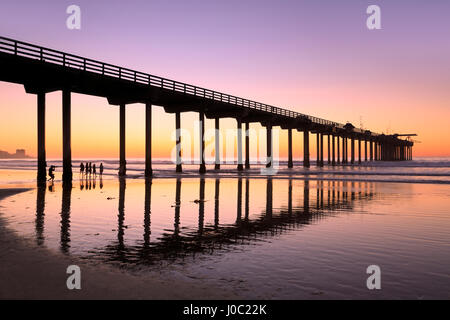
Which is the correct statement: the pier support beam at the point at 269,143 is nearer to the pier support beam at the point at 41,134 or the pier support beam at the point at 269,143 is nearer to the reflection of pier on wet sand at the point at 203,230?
→ the pier support beam at the point at 41,134

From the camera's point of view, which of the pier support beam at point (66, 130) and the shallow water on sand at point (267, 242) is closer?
the shallow water on sand at point (267, 242)

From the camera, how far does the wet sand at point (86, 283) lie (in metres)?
4.40

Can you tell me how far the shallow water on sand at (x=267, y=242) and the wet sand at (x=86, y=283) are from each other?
1.00ft

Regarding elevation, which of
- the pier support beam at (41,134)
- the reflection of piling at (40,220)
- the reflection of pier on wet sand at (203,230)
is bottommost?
the reflection of pier on wet sand at (203,230)

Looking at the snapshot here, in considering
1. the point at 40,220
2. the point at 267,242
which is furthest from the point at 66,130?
the point at 267,242

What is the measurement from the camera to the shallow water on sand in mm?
4957

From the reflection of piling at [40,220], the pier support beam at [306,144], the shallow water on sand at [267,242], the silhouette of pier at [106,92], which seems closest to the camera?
the shallow water on sand at [267,242]

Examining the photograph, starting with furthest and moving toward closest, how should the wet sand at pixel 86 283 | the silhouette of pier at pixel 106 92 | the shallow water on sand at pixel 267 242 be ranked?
the silhouette of pier at pixel 106 92 → the shallow water on sand at pixel 267 242 → the wet sand at pixel 86 283

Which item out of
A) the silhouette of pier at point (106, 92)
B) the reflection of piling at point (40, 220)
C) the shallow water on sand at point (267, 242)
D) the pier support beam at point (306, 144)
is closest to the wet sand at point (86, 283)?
the shallow water on sand at point (267, 242)

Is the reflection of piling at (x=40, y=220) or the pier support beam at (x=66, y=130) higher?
the pier support beam at (x=66, y=130)

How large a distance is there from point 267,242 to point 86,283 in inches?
151

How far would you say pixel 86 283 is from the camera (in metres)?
4.84

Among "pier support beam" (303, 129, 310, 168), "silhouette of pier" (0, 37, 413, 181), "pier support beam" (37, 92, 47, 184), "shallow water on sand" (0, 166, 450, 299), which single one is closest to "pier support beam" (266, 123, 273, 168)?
"silhouette of pier" (0, 37, 413, 181)

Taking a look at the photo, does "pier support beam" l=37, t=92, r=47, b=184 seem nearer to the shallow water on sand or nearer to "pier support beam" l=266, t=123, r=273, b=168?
the shallow water on sand
